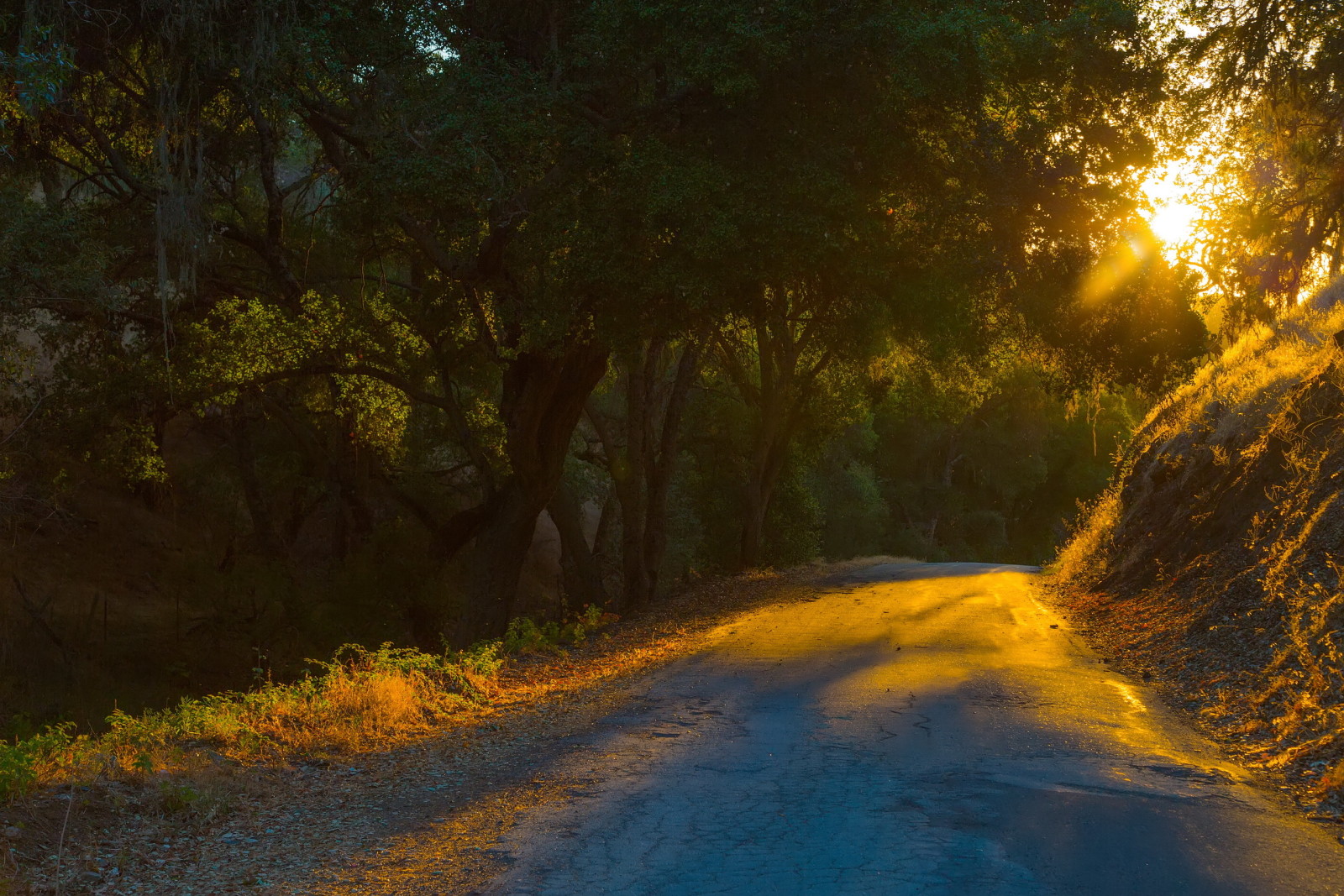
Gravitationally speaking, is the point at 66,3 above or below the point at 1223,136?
above

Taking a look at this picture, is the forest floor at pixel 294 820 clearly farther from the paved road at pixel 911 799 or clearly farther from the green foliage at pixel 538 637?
the green foliage at pixel 538 637

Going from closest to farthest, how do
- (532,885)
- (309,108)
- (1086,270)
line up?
1. (532,885)
2. (309,108)
3. (1086,270)

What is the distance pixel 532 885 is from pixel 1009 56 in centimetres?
1175

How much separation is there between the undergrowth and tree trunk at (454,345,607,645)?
6.21 m

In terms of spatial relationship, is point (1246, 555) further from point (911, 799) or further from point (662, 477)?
point (662, 477)

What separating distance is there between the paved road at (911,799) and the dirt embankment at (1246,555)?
0.61 meters

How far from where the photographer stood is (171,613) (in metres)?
26.6

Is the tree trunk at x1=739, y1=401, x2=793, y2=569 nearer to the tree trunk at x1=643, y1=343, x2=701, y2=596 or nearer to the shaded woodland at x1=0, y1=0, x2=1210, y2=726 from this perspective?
the tree trunk at x1=643, y1=343, x2=701, y2=596

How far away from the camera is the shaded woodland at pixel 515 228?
13070mm

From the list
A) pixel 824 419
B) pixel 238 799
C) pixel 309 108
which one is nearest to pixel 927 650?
pixel 238 799

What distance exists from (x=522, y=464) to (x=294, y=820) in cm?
1108

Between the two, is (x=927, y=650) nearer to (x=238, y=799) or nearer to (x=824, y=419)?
(x=238, y=799)

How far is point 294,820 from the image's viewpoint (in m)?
6.27

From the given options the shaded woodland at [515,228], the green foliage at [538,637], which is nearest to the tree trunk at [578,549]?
the shaded woodland at [515,228]
